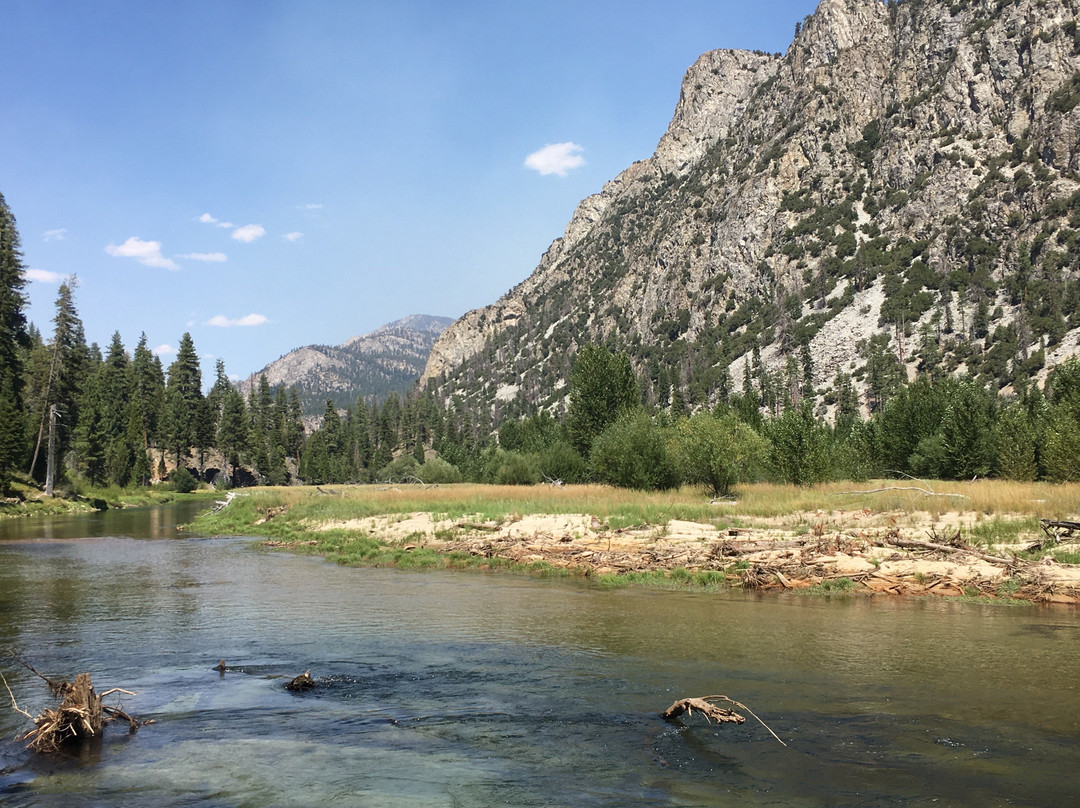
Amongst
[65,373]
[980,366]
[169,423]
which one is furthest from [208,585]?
[980,366]

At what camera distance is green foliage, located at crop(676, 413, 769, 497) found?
143 ft

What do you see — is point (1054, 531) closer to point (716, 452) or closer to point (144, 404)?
point (716, 452)

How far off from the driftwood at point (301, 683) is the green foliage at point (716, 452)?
3461cm

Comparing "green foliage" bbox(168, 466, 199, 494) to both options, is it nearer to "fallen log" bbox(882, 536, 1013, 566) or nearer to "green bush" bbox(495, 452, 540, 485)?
"green bush" bbox(495, 452, 540, 485)

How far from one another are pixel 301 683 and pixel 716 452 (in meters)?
35.0

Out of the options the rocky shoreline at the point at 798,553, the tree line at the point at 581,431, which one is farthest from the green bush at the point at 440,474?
the rocky shoreline at the point at 798,553

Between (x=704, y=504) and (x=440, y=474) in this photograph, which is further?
(x=440, y=474)

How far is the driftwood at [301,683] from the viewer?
11.9 metres

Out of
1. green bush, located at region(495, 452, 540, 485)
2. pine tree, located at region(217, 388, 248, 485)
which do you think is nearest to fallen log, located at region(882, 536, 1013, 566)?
green bush, located at region(495, 452, 540, 485)

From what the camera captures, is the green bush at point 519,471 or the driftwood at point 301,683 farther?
the green bush at point 519,471

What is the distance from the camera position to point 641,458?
47438mm

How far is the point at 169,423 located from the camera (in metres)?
112

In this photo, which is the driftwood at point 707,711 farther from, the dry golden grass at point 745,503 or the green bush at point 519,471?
the green bush at point 519,471

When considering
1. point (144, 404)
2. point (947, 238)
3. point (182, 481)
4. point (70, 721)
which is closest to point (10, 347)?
point (182, 481)
